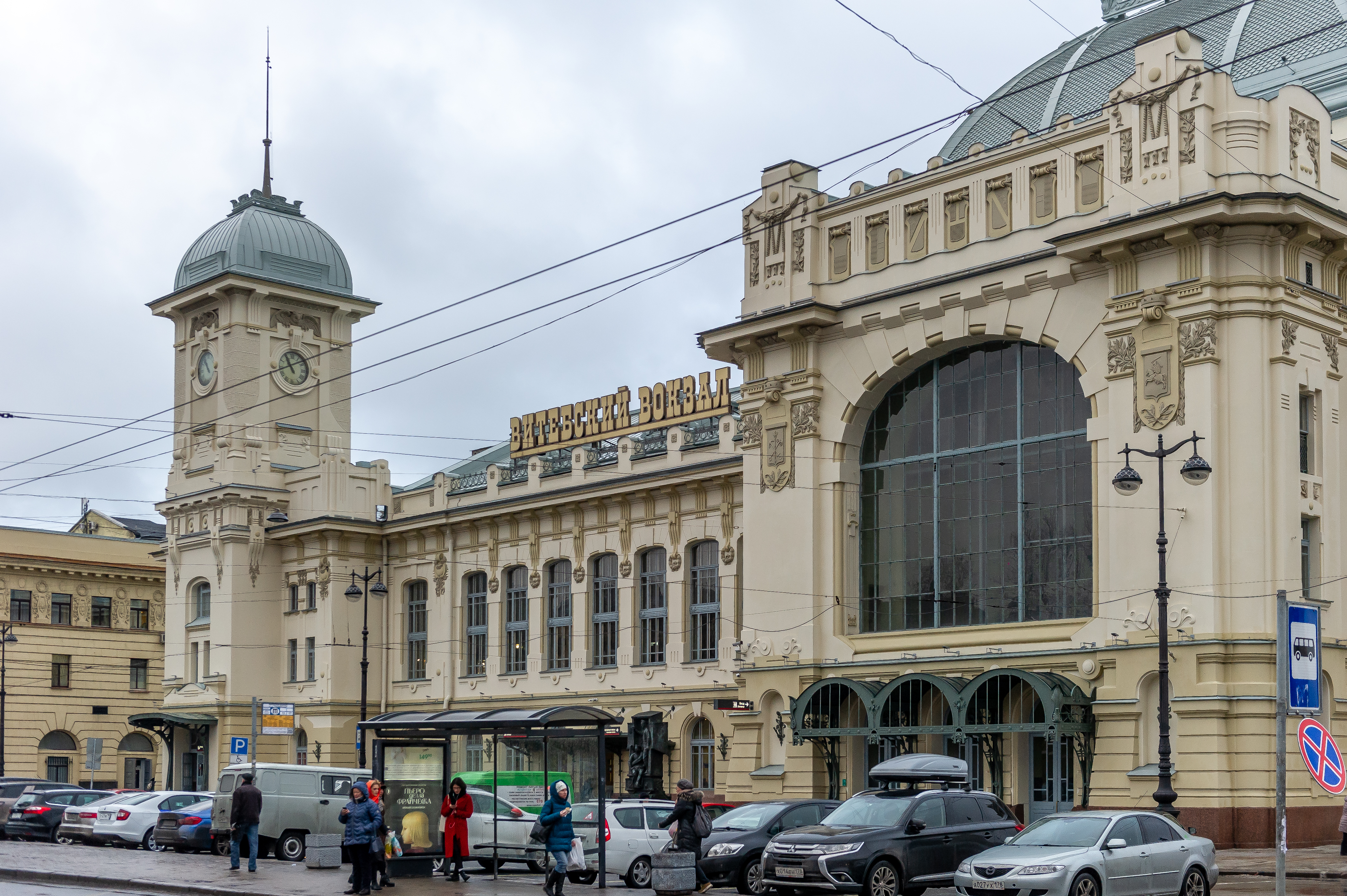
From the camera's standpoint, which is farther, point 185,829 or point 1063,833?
point 185,829

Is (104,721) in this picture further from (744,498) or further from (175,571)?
(744,498)

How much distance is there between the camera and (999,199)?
39.0 m

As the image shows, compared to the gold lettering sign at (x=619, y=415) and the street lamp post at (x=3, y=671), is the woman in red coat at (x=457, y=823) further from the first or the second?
the street lamp post at (x=3, y=671)

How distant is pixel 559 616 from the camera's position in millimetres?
Answer: 56750

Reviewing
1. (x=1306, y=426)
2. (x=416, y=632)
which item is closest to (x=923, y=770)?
(x=1306, y=426)

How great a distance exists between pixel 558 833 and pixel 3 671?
166 ft

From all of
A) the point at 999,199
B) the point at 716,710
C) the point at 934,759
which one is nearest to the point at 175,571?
Result: the point at 716,710

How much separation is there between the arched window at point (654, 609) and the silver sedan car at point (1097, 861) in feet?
98.3

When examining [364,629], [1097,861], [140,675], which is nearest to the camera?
[1097,861]

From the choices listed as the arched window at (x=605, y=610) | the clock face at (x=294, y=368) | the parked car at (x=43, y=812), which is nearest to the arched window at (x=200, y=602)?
the clock face at (x=294, y=368)

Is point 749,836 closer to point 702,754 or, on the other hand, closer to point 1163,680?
point 1163,680

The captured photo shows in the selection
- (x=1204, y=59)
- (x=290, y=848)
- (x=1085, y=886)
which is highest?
(x=1204, y=59)

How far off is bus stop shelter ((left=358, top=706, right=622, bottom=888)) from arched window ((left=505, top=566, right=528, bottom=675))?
27174 millimetres

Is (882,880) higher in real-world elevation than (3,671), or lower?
lower
